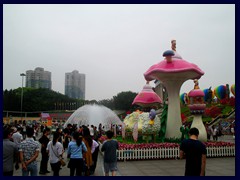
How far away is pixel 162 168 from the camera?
32.7 ft

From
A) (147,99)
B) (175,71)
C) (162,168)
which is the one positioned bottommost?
(162,168)

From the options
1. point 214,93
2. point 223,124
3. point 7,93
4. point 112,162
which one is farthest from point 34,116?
point 112,162

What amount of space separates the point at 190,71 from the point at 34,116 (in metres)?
58.2

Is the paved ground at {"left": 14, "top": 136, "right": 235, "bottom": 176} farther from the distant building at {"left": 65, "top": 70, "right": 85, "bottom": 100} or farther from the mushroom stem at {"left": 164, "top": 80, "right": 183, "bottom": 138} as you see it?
the distant building at {"left": 65, "top": 70, "right": 85, "bottom": 100}

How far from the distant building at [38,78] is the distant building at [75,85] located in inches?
308

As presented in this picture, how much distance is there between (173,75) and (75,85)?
97641 millimetres

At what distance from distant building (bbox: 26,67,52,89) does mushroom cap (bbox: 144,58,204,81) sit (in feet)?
297

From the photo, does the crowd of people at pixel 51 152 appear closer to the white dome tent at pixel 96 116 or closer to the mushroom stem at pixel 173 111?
the mushroom stem at pixel 173 111

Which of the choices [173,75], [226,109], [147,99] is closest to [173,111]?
[173,75]

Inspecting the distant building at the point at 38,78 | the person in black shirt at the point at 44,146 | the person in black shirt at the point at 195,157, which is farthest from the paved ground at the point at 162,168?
the distant building at the point at 38,78

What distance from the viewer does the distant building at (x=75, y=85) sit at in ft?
355

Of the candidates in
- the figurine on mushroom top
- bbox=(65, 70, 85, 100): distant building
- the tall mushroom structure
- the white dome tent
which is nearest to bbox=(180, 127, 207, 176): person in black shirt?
the figurine on mushroom top

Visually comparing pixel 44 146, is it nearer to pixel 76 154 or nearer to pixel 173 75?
pixel 76 154
